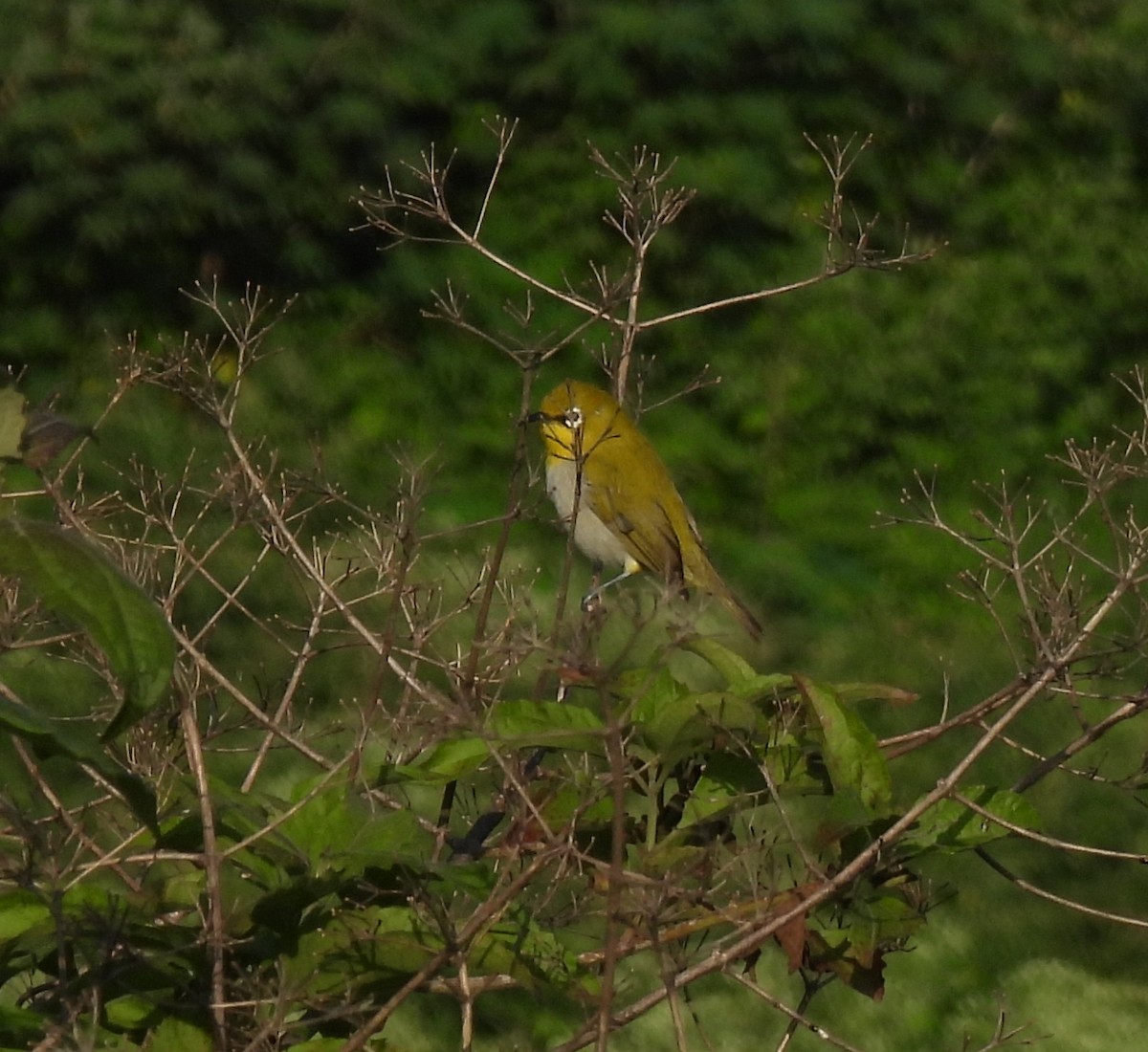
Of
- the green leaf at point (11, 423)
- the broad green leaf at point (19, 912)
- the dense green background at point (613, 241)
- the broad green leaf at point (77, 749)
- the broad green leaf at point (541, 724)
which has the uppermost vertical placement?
the green leaf at point (11, 423)

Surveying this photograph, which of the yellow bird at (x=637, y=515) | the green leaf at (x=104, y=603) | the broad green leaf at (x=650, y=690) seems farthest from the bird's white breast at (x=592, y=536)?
the green leaf at (x=104, y=603)

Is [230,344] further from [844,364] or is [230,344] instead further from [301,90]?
[844,364]

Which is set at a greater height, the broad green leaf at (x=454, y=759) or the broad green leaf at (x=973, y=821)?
the broad green leaf at (x=454, y=759)

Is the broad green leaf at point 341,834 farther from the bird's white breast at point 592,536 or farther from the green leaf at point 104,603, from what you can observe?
the bird's white breast at point 592,536

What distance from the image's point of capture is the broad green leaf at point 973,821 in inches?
58.1

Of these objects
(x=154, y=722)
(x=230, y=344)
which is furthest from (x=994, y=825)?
(x=230, y=344)

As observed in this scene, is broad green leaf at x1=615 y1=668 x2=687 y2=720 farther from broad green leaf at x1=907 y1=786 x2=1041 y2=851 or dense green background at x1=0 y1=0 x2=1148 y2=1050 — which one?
dense green background at x1=0 y1=0 x2=1148 y2=1050

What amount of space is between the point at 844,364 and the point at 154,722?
19.6 ft

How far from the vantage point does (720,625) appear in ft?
17.1

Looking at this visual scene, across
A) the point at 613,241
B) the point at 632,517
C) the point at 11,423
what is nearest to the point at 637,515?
the point at 632,517

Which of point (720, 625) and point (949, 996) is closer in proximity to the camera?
point (949, 996)

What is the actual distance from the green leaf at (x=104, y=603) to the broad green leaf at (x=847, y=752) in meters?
0.60

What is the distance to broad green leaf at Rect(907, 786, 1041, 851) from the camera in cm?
148

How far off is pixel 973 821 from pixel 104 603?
0.78m
